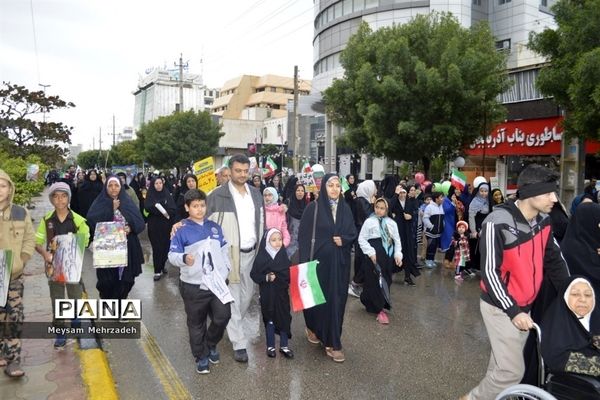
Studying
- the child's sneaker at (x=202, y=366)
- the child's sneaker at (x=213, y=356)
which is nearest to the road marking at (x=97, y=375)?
the child's sneaker at (x=202, y=366)

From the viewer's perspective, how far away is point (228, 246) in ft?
Result: 15.5

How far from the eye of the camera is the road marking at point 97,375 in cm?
391

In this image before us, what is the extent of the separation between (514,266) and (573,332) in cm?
50

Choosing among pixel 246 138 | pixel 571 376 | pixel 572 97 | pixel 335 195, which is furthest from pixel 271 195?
pixel 246 138

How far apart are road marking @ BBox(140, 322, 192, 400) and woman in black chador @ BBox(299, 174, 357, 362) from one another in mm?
1420

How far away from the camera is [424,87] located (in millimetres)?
15078

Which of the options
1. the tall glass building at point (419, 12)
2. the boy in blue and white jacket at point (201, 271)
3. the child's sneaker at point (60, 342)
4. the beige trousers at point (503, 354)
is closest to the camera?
the beige trousers at point (503, 354)

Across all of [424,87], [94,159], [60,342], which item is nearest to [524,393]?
[60,342]

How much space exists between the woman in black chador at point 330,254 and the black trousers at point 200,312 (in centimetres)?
99

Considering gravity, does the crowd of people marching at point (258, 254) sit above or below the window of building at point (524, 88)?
below

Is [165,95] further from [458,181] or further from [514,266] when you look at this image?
[514,266]

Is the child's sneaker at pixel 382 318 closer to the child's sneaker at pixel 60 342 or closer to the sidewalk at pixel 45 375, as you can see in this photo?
the sidewalk at pixel 45 375

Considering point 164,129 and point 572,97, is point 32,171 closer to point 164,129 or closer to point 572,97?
point 572,97

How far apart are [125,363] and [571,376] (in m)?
3.74
